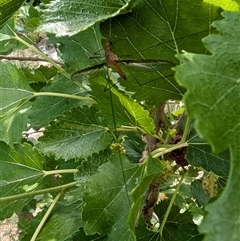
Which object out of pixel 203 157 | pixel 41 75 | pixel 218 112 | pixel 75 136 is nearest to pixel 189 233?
pixel 203 157

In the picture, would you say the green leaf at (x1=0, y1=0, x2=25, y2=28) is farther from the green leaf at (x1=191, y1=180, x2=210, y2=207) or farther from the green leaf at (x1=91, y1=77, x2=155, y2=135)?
the green leaf at (x1=191, y1=180, x2=210, y2=207)

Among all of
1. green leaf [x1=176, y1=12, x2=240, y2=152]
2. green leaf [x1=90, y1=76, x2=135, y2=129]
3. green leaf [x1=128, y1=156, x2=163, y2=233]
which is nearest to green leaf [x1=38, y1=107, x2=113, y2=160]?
green leaf [x1=90, y1=76, x2=135, y2=129]

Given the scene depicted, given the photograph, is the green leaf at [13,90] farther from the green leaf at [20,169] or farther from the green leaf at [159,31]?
the green leaf at [159,31]

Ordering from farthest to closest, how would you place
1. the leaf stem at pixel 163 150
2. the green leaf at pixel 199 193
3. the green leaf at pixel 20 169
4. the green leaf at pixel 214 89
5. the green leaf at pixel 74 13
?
the green leaf at pixel 199 193 < the green leaf at pixel 20 169 < the leaf stem at pixel 163 150 < the green leaf at pixel 74 13 < the green leaf at pixel 214 89

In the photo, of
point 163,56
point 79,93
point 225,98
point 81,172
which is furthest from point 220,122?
point 79,93

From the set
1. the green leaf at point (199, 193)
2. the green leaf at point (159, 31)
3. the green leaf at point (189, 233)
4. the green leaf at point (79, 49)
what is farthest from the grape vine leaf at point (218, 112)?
the green leaf at point (199, 193)

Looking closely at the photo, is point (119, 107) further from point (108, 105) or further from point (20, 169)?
point (20, 169)
